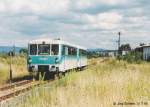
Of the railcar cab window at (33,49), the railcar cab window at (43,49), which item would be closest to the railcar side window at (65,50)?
the railcar cab window at (43,49)

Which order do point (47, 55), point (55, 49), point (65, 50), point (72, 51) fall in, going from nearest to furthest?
1. point (55, 49)
2. point (47, 55)
3. point (65, 50)
4. point (72, 51)

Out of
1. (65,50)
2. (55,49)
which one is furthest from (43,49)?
(65,50)

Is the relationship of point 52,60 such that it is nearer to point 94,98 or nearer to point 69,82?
point 69,82

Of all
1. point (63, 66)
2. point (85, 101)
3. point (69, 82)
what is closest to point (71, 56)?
point (63, 66)

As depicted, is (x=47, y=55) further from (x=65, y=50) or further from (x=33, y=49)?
(x=65, y=50)

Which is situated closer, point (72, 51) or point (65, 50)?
point (65, 50)

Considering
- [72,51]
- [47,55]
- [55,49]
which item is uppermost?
[55,49]

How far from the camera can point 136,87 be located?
508 inches

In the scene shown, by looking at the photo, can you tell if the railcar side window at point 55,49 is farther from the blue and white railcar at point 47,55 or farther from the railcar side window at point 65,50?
the railcar side window at point 65,50

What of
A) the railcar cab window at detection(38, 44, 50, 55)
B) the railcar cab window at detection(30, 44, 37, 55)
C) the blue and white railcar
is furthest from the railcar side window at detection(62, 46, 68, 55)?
the railcar cab window at detection(30, 44, 37, 55)

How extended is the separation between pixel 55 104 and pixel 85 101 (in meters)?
0.88

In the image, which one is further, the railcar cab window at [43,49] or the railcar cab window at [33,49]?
the railcar cab window at [33,49]

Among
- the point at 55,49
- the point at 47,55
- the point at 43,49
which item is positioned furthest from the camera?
the point at 43,49

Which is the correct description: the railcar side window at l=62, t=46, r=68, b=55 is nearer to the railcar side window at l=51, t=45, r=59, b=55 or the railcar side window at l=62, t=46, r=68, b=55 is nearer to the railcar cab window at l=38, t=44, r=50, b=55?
the railcar side window at l=51, t=45, r=59, b=55
